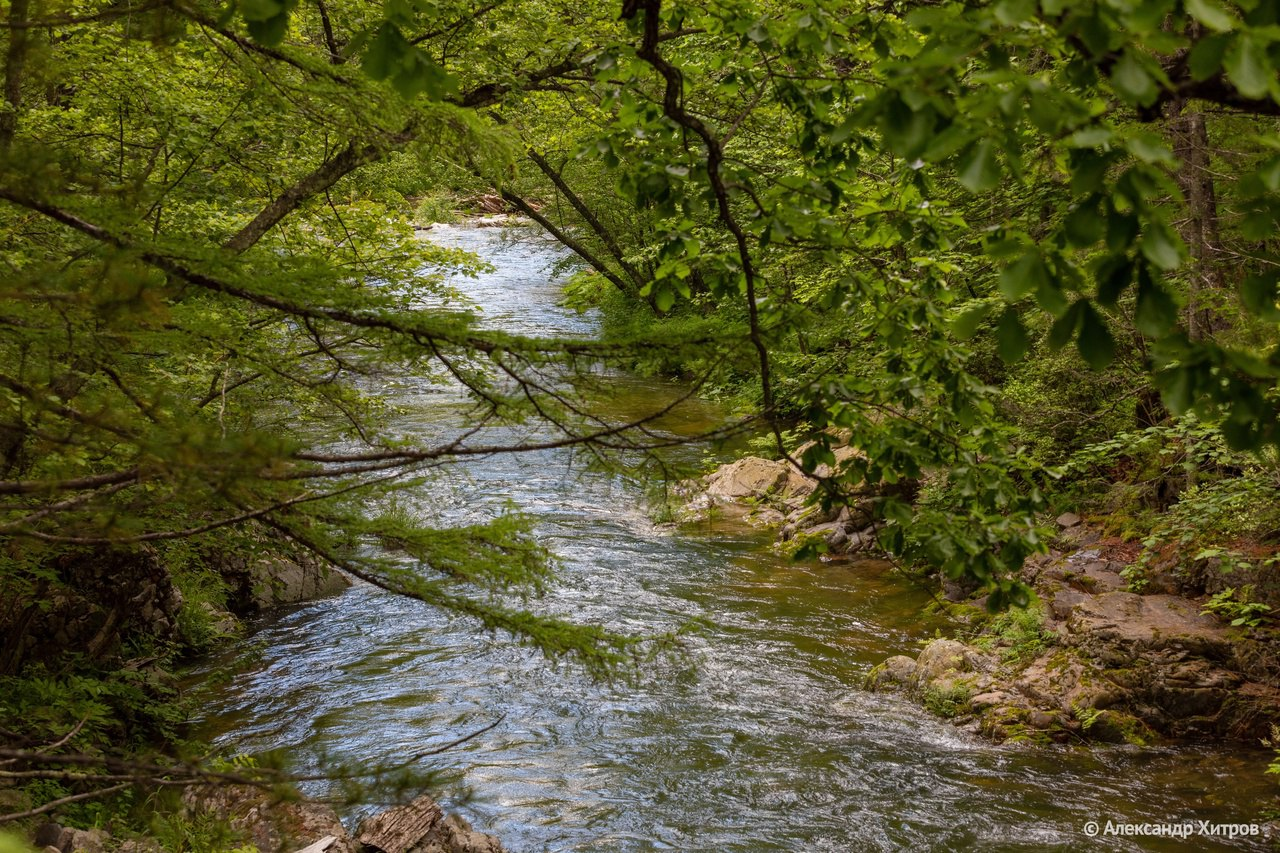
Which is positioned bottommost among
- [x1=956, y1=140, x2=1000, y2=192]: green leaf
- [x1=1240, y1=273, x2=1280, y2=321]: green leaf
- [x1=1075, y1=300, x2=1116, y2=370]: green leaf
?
[x1=1075, y1=300, x2=1116, y2=370]: green leaf

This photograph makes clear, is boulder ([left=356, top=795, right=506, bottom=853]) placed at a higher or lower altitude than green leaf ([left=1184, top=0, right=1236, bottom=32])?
lower

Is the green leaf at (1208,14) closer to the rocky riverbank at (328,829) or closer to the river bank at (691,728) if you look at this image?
the river bank at (691,728)

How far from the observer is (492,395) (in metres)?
3.76

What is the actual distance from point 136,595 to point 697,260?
264 inches

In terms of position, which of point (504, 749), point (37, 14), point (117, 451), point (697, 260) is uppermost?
point (37, 14)

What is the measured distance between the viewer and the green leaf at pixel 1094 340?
1982 millimetres

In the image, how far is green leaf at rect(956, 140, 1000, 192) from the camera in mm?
1861

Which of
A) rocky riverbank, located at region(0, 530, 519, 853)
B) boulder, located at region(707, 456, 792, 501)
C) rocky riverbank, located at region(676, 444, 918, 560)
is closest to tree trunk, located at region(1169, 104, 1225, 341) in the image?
rocky riverbank, located at region(676, 444, 918, 560)

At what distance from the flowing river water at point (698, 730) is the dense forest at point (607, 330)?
66 centimetres

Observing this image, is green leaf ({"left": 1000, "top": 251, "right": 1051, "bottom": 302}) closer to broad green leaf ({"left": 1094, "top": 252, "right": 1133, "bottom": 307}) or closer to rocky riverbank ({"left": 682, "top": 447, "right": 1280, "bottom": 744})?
broad green leaf ({"left": 1094, "top": 252, "right": 1133, "bottom": 307})

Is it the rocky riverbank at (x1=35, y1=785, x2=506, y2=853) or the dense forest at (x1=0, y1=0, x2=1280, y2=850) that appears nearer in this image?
the dense forest at (x1=0, y1=0, x2=1280, y2=850)

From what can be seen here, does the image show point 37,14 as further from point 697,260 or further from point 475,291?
point 475,291

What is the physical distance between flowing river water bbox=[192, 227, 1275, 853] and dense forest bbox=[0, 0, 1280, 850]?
0.66m

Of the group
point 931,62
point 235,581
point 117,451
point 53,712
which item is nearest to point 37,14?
point 117,451
